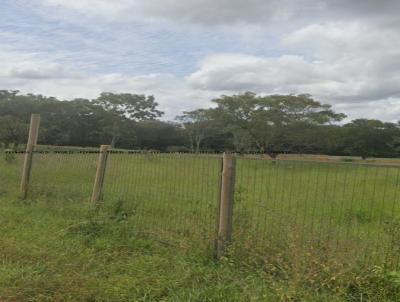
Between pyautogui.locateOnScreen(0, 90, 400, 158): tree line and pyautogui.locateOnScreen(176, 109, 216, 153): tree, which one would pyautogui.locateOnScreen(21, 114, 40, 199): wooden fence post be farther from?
pyautogui.locateOnScreen(176, 109, 216, 153): tree

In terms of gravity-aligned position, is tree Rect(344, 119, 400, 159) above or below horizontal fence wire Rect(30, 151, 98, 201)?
above

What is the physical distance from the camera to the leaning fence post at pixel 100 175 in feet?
22.2

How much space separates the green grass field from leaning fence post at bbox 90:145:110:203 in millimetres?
117

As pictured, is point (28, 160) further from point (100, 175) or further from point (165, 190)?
point (165, 190)

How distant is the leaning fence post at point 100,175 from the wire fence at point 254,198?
0.27 ft

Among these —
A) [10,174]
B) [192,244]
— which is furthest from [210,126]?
[192,244]

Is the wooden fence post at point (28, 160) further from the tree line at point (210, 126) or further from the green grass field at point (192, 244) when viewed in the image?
the tree line at point (210, 126)

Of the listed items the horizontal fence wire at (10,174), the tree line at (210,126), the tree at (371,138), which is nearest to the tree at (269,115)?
the tree line at (210,126)

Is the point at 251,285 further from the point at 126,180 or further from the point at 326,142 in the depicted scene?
the point at 326,142

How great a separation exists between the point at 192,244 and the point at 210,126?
42332 mm

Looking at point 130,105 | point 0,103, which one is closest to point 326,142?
point 130,105

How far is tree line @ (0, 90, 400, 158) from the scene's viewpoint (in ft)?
116

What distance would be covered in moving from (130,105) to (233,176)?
181ft

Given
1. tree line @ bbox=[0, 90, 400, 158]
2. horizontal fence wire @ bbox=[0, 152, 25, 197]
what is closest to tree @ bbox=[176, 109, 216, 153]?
tree line @ bbox=[0, 90, 400, 158]
